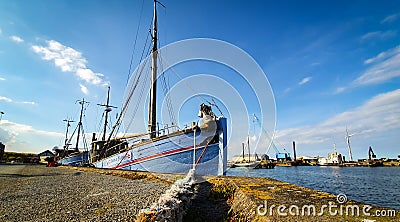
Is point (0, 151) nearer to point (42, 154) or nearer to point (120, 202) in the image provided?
point (42, 154)

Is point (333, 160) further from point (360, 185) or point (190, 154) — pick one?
point (190, 154)

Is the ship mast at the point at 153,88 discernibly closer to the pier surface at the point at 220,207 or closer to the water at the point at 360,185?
the pier surface at the point at 220,207

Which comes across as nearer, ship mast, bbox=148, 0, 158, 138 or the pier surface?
the pier surface

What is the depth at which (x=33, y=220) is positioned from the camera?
139 inches

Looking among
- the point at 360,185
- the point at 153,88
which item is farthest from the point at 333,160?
the point at 153,88

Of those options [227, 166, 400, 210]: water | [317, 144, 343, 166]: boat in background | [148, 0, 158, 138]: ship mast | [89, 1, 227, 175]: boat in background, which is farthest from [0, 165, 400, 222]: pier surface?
[317, 144, 343, 166]: boat in background

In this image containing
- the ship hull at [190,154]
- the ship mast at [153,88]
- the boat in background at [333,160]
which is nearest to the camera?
the ship hull at [190,154]

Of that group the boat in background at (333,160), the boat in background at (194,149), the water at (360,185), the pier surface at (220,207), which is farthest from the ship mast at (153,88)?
the boat in background at (333,160)

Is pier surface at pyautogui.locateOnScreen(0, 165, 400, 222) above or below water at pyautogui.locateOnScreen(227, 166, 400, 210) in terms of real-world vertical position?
above

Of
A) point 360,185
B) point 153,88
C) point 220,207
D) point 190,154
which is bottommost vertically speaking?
point 360,185

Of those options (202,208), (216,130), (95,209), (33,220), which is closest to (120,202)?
(95,209)

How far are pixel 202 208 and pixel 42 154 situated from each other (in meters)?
97.0

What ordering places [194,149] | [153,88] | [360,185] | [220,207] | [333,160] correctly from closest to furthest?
[220,207] < [194,149] < [153,88] < [360,185] < [333,160]

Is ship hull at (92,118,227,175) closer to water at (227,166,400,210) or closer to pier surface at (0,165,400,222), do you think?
pier surface at (0,165,400,222)
